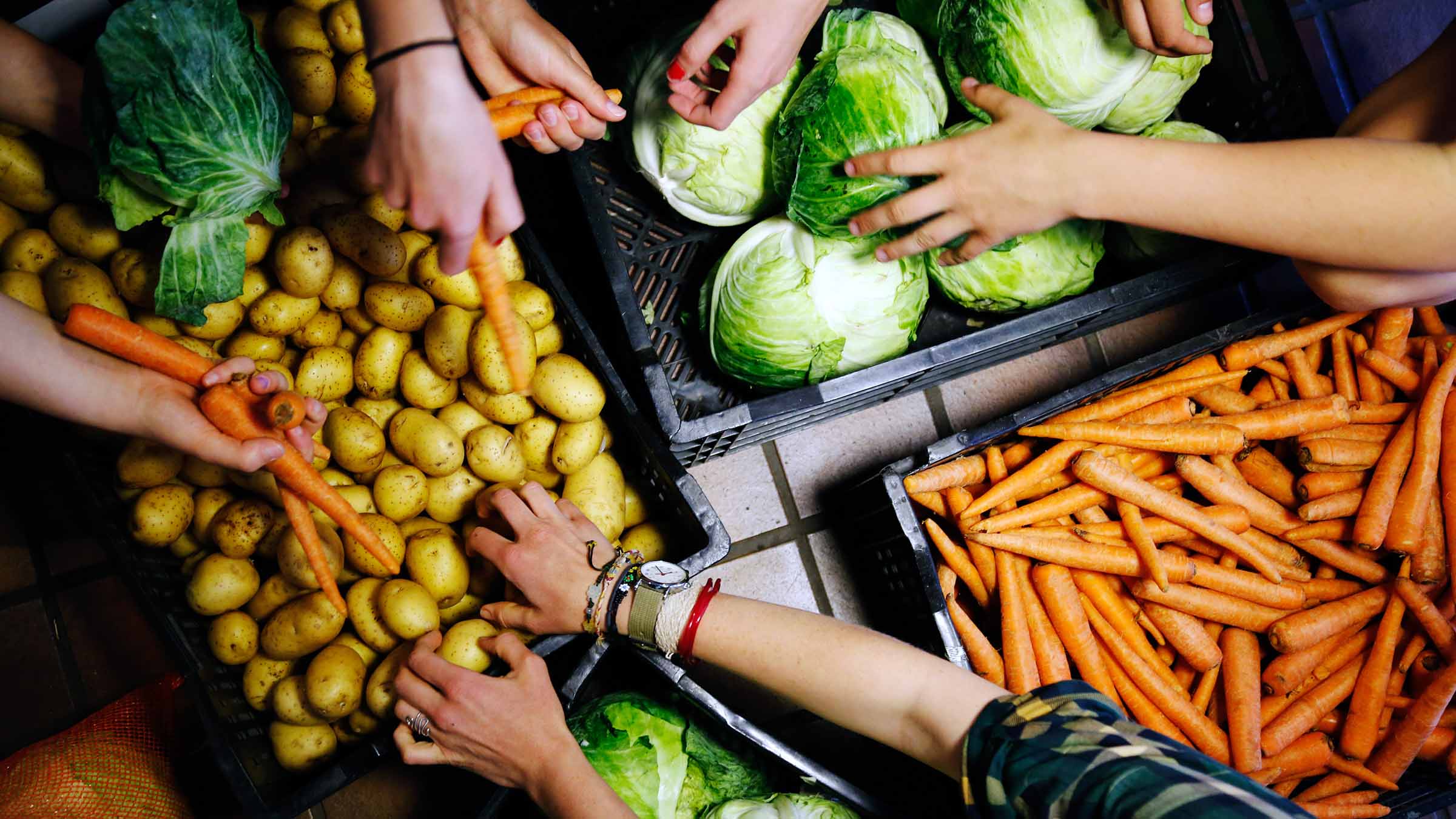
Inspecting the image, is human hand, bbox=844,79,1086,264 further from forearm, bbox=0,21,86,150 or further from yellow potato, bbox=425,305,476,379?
forearm, bbox=0,21,86,150

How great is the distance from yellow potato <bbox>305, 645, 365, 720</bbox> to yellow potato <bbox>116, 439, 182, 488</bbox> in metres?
0.44

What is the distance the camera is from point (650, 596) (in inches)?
55.1

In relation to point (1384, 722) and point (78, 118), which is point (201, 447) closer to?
point (78, 118)

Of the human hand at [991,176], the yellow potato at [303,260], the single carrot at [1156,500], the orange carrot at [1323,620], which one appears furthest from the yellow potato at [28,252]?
the orange carrot at [1323,620]

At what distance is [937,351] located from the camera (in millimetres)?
1579

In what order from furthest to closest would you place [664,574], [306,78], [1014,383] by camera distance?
[1014,383], [306,78], [664,574]

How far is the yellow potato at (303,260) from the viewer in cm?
153

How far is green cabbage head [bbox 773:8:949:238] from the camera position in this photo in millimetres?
1440

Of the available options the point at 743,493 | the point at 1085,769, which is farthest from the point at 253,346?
the point at 1085,769

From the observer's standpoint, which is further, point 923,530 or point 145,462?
point 923,530

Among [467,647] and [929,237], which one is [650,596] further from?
[929,237]

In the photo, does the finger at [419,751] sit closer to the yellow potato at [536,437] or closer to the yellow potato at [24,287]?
the yellow potato at [536,437]

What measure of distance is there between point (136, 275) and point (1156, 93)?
1.97m

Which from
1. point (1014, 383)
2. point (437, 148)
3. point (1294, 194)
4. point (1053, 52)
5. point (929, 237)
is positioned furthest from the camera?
point (1014, 383)
